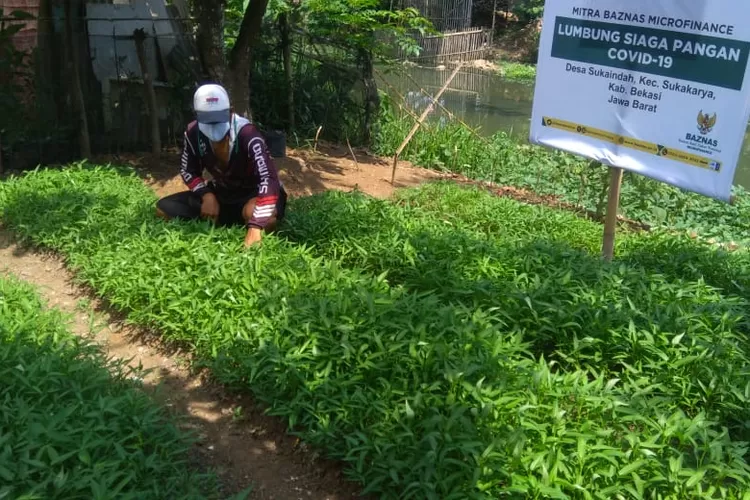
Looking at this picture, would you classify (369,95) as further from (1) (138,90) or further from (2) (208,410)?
(2) (208,410)

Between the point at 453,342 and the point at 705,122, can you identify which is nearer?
the point at 453,342

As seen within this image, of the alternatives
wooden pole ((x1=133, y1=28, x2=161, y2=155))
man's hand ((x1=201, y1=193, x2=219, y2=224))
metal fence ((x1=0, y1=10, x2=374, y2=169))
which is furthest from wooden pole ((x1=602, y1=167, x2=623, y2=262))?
wooden pole ((x1=133, y1=28, x2=161, y2=155))

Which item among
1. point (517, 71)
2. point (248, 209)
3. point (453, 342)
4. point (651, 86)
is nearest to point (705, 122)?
point (651, 86)

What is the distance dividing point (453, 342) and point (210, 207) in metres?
2.39

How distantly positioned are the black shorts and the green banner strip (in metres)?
2.18

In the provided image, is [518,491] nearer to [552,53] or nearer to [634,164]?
[634,164]

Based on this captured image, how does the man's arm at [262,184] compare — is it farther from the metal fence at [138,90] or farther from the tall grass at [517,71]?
the tall grass at [517,71]

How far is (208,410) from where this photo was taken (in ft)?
11.2

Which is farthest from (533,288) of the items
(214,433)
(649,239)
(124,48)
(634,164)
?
(124,48)

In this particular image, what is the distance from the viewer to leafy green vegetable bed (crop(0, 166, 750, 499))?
8.55ft

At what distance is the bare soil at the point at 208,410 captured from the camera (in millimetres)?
2932

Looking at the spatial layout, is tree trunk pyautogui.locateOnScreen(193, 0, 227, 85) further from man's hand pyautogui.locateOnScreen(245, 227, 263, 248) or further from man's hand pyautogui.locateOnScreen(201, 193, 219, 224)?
man's hand pyautogui.locateOnScreen(245, 227, 263, 248)

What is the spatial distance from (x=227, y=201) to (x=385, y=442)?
9.40 feet

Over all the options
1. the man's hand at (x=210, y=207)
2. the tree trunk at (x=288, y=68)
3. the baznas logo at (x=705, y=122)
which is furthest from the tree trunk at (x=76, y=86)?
the baznas logo at (x=705, y=122)
